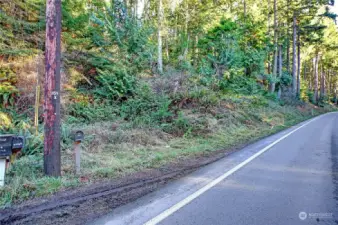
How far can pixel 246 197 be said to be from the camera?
14.4 feet

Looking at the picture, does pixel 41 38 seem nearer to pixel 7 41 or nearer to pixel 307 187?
pixel 7 41

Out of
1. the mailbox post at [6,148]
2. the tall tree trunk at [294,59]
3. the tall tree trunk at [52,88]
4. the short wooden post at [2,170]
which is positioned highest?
the tall tree trunk at [294,59]

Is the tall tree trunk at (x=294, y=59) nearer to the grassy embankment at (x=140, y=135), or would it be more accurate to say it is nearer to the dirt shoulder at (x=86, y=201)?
the grassy embankment at (x=140, y=135)

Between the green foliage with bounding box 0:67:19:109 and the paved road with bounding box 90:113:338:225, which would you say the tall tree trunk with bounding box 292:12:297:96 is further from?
the green foliage with bounding box 0:67:19:109

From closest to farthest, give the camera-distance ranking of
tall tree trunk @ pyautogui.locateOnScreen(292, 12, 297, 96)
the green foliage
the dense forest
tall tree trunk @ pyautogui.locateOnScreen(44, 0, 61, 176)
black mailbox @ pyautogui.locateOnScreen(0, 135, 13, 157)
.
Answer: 1. black mailbox @ pyautogui.locateOnScreen(0, 135, 13, 157)
2. tall tree trunk @ pyautogui.locateOnScreen(44, 0, 61, 176)
3. the dense forest
4. the green foliage
5. tall tree trunk @ pyautogui.locateOnScreen(292, 12, 297, 96)

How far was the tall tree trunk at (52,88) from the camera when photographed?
5137mm

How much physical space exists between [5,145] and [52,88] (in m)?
1.45

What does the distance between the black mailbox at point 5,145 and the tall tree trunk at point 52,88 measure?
693 millimetres

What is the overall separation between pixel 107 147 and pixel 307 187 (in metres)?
5.97

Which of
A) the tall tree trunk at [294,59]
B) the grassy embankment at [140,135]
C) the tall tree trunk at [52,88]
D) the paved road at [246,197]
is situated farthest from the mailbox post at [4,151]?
the tall tree trunk at [294,59]

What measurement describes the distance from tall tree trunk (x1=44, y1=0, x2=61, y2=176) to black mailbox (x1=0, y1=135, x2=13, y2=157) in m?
0.69

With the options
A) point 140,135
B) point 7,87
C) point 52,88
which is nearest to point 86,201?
point 52,88

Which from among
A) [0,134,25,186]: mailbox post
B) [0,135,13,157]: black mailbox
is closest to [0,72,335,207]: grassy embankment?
[0,134,25,186]: mailbox post

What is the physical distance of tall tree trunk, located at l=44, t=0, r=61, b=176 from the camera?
16.9ft
